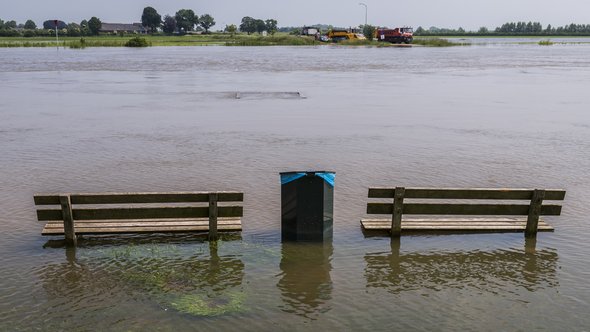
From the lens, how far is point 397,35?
5502 inches

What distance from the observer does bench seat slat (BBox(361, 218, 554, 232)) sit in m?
11.6

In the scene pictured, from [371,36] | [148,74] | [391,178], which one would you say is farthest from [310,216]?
[371,36]

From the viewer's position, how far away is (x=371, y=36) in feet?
500

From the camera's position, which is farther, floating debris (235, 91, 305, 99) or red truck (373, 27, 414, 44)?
red truck (373, 27, 414, 44)

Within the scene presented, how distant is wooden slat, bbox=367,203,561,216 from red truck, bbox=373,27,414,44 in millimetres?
132178

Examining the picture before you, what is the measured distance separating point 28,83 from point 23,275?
122 feet

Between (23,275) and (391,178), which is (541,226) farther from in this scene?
(23,275)

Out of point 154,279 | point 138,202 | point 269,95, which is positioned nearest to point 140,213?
point 138,202

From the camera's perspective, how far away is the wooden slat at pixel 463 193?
1094 centimetres

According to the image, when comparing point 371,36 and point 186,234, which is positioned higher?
point 371,36

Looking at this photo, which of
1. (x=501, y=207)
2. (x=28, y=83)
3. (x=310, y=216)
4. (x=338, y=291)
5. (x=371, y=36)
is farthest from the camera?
(x=371, y=36)

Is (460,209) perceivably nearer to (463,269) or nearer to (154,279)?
(463,269)

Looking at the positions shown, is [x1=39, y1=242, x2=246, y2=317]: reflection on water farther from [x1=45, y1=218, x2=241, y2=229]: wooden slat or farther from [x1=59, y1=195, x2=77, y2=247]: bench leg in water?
[x1=45, y1=218, x2=241, y2=229]: wooden slat

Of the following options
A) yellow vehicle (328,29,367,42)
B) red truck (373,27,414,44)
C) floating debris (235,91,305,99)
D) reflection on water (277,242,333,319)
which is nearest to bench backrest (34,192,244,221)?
reflection on water (277,242,333,319)
